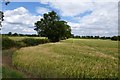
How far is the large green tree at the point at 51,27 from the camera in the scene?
90312 mm

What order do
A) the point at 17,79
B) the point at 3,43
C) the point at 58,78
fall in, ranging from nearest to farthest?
the point at 17,79, the point at 58,78, the point at 3,43

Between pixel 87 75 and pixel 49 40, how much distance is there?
240 feet

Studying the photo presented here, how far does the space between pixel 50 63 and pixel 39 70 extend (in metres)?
2.56

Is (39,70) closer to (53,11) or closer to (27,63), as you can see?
(27,63)

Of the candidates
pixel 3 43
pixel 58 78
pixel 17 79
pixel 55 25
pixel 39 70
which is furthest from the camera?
pixel 55 25

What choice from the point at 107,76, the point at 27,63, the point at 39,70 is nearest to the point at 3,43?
the point at 27,63

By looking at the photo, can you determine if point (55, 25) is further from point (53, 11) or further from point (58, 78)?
point (58, 78)

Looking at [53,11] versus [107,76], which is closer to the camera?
[107,76]

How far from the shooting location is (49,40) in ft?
302

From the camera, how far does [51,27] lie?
91.5 metres

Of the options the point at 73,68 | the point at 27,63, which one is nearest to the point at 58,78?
the point at 73,68

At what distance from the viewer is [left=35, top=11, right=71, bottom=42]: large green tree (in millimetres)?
90312

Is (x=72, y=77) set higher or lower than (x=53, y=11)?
A: lower

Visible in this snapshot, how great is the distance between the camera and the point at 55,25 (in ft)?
302
